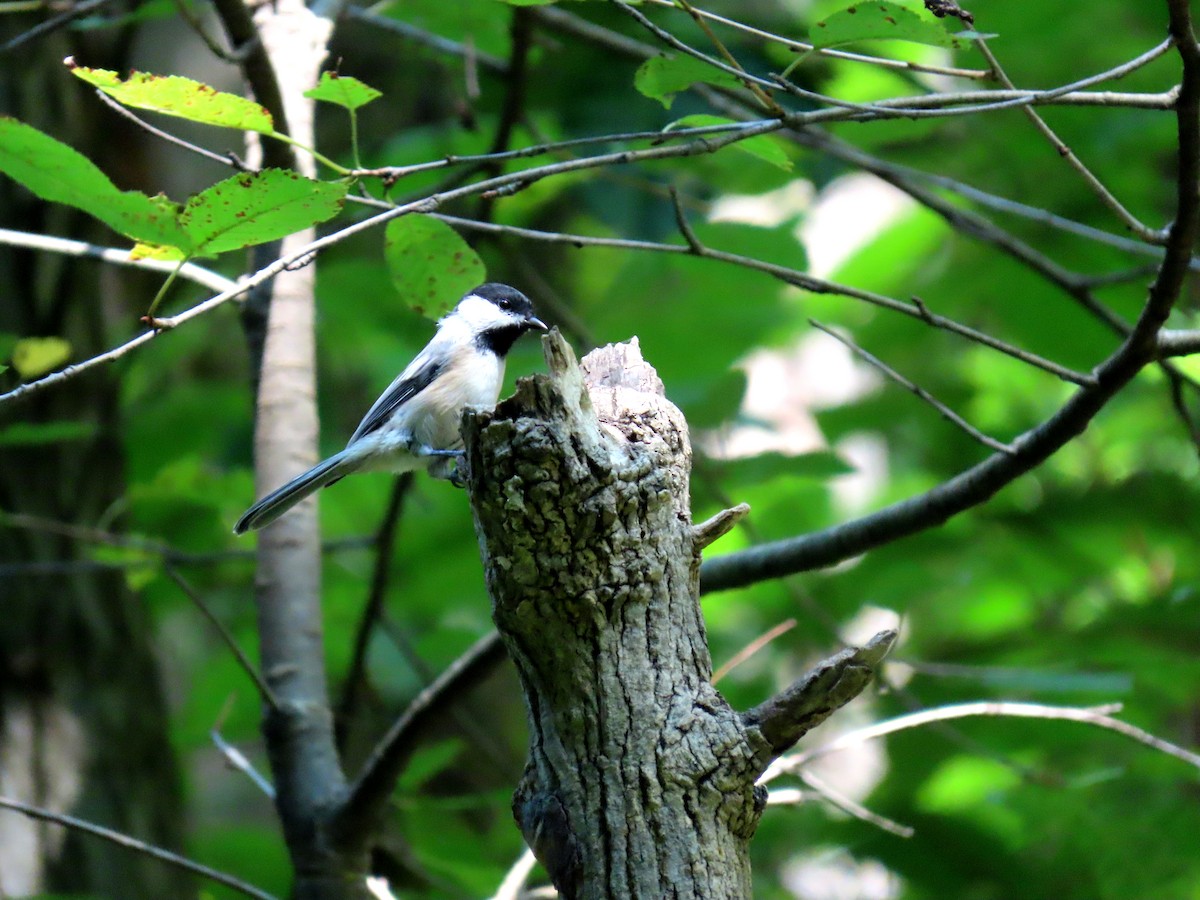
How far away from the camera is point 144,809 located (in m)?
4.14

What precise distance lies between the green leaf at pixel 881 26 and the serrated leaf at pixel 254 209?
85 cm

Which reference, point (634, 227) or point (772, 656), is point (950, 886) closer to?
point (772, 656)

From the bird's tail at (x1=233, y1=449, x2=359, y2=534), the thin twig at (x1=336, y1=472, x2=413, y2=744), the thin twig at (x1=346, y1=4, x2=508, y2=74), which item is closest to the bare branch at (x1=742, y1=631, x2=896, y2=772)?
the bird's tail at (x1=233, y1=449, x2=359, y2=534)

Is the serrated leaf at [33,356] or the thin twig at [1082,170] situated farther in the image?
the serrated leaf at [33,356]

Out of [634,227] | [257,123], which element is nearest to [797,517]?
[634,227]

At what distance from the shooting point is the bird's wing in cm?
414

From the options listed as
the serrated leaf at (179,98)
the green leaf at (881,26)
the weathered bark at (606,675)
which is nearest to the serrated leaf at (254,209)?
the serrated leaf at (179,98)

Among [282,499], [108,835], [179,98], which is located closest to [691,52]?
[179,98]

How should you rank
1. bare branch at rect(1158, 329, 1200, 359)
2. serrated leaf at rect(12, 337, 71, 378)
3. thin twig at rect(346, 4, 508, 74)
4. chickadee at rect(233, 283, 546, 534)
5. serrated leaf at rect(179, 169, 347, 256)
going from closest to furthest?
serrated leaf at rect(179, 169, 347, 256) < bare branch at rect(1158, 329, 1200, 359) < serrated leaf at rect(12, 337, 71, 378) < thin twig at rect(346, 4, 508, 74) < chickadee at rect(233, 283, 546, 534)

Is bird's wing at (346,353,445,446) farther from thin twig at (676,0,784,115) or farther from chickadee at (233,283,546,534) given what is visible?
thin twig at (676,0,784,115)

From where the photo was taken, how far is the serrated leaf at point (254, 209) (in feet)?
5.52

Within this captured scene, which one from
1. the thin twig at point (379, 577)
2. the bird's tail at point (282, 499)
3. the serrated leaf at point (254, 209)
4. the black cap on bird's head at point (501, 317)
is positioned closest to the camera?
the serrated leaf at point (254, 209)

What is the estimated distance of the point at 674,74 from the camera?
1.99 m

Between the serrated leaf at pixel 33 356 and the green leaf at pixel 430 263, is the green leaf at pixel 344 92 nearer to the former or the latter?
the green leaf at pixel 430 263
